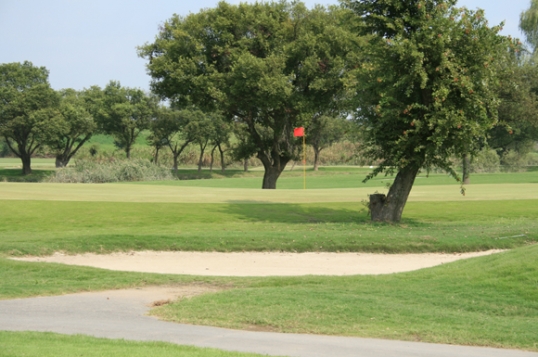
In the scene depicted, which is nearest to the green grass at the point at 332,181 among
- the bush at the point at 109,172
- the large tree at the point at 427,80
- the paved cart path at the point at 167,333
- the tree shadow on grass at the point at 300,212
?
the bush at the point at 109,172

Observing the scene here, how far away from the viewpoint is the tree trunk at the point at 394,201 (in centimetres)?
2581

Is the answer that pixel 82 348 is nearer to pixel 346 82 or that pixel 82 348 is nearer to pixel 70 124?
pixel 346 82

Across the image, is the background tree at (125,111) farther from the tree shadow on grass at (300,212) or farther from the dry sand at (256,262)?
the dry sand at (256,262)

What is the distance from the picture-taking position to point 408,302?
485 inches

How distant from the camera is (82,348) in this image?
841 cm

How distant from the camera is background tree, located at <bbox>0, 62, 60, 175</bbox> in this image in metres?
74.8

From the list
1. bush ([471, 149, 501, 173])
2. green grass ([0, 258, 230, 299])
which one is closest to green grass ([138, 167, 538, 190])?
bush ([471, 149, 501, 173])

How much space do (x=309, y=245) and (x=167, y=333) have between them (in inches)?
433

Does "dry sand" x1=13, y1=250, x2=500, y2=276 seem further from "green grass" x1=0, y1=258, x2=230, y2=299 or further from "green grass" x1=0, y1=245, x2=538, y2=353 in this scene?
"green grass" x1=0, y1=245, x2=538, y2=353

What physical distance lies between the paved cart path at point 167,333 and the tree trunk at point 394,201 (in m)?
14.6

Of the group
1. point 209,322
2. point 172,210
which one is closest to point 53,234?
point 172,210

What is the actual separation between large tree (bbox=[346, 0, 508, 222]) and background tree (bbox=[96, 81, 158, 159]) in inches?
2374

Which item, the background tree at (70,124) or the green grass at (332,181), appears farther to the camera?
the background tree at (70,124)

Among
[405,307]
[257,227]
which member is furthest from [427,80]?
[405,307]
